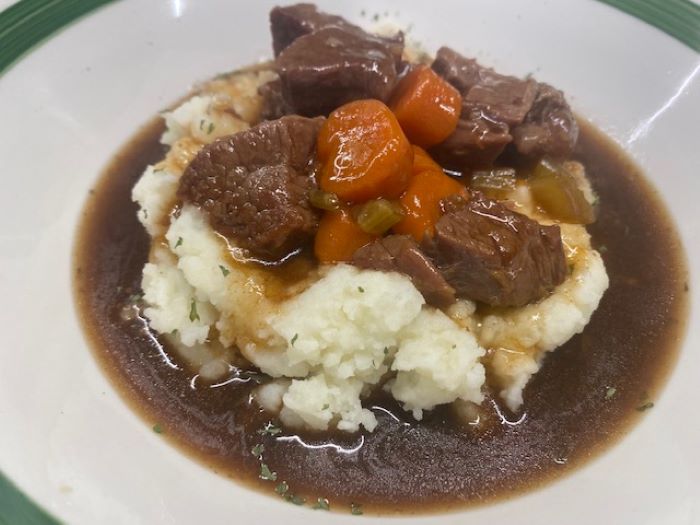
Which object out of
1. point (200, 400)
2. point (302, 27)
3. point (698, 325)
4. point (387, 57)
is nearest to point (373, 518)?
point (200, 400)

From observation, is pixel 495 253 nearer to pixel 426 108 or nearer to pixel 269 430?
pixel 426 108

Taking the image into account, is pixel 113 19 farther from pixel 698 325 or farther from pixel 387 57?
pixel 698 325

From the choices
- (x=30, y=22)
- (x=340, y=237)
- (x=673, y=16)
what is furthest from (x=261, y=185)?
(x=673, y=16)

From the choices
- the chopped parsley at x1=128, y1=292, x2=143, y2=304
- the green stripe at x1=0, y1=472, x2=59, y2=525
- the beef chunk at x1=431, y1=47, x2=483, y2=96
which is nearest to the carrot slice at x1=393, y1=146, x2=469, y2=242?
the beef chunk at x1=431, y1=47, x2=483, y2=96

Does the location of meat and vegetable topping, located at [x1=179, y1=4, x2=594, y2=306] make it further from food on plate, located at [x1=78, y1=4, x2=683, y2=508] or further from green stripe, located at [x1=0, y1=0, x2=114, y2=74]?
green stripe, located at [x1=0, y1=0, x2=114, y2=74]

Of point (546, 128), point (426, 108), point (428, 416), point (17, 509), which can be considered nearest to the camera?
point (17, 509)

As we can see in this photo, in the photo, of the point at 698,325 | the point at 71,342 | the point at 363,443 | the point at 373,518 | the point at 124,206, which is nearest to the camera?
the point at 373,518
